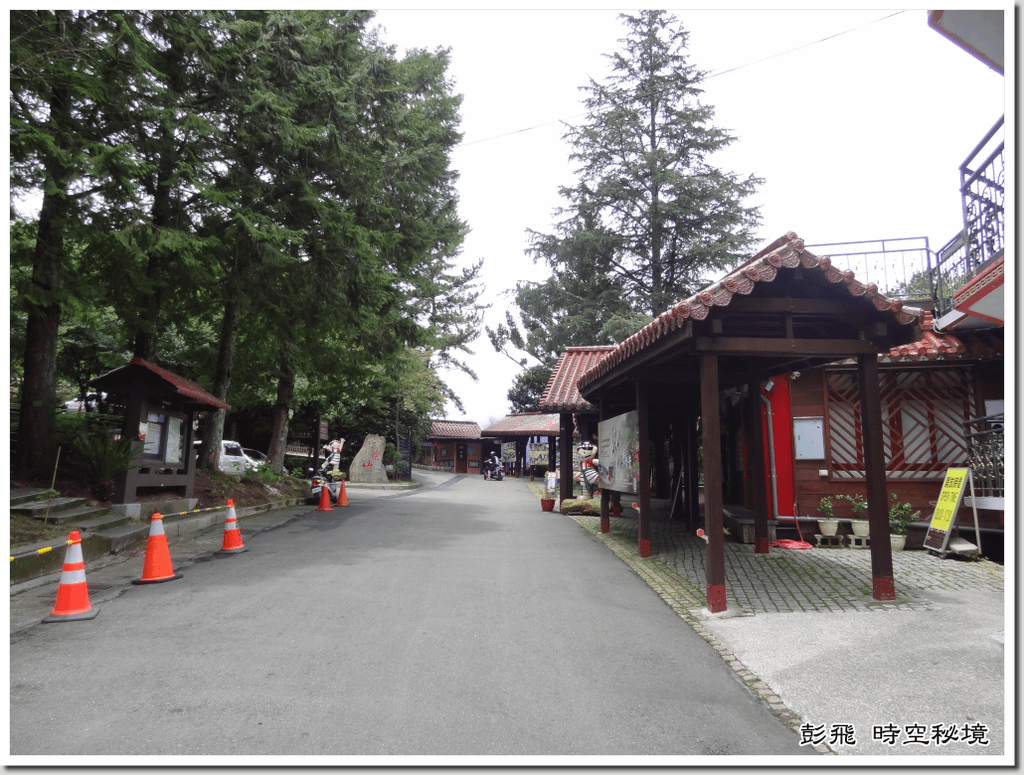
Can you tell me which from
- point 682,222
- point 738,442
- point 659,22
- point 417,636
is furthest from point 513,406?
point 417,636

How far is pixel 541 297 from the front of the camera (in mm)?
30609

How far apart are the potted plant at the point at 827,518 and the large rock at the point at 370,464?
854 inches

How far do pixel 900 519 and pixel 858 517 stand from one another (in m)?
0.63

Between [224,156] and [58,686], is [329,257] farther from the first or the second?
[58,686]

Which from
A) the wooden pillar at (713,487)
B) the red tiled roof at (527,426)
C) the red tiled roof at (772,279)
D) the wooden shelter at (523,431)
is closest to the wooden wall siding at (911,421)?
the red tiled roof at (772,279)

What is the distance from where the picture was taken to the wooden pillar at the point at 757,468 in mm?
9625

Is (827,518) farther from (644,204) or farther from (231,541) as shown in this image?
(644,204)

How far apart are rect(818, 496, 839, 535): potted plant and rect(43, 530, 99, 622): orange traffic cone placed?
10176 millimetres

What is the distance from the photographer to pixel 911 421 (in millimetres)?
10719

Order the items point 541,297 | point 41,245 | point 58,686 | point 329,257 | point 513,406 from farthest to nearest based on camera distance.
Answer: point 513,406 → point 541,297 → point 329,257 → point 41,245 → point 58,686

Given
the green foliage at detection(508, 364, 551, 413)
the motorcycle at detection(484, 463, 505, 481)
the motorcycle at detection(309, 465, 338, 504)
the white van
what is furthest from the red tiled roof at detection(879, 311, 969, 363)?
the green foliage at detection(508, 364, 551, 413)

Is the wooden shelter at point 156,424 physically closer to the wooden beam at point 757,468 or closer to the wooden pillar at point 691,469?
the wooden pillar at point 691,469

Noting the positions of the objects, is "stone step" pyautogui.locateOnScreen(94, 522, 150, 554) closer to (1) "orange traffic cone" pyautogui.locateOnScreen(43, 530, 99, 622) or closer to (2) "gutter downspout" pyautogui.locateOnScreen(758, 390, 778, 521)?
(1) "orange traffic cone" pyautogui.locateOnScreen(43, 530, 99, 622)

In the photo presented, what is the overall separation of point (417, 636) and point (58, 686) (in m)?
2.42
